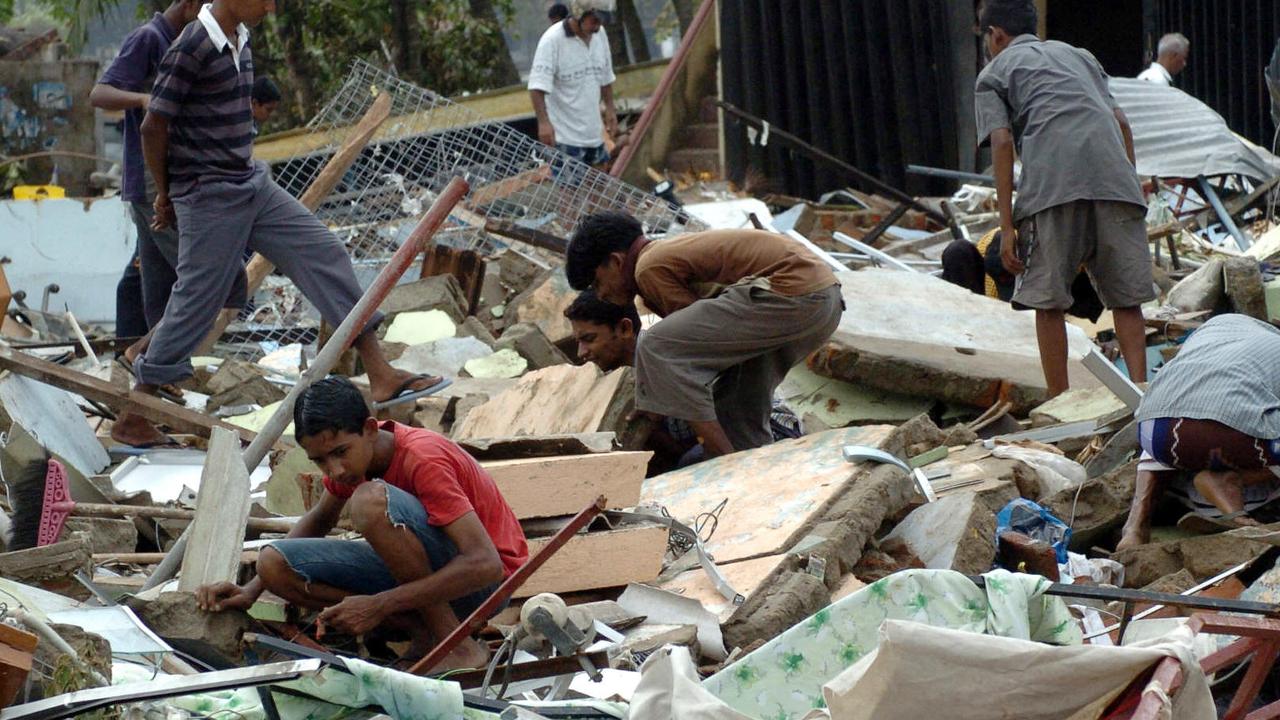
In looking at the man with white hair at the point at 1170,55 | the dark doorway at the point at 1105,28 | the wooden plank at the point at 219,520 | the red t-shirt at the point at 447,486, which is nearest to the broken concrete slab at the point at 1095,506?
the red t-shirt at the point at 447,486

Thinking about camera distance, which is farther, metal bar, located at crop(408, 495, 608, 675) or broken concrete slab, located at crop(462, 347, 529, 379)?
broken concrete slab, located at crop(462, 347, 529, 379)

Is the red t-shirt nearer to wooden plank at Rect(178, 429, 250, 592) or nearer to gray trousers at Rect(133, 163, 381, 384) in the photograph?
wooden plank at Rect(178, 429, 250, 592)

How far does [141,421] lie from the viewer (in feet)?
21.4

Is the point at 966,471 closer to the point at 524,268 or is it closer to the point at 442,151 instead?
the point at 524,268

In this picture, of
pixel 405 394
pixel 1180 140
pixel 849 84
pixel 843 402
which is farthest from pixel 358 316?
pixel 849 84

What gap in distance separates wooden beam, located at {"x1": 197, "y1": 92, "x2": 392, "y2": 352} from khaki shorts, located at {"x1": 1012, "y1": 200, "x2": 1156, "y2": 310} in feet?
9.36

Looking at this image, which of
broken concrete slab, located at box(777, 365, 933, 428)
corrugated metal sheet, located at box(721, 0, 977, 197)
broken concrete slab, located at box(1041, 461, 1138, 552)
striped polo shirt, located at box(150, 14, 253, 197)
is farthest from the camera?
corrugated metal sheet, located at box(721, 0, 977, 197)

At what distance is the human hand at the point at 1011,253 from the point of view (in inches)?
270

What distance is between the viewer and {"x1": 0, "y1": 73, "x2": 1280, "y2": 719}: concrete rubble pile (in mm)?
3506

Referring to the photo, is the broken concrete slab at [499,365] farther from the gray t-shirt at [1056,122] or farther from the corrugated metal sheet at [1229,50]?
the corrugated metal sheet at [1229,50]

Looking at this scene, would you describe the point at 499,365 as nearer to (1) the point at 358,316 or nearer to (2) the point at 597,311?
(2) the point at 597,311

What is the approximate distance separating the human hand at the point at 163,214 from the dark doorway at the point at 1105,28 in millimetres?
11299

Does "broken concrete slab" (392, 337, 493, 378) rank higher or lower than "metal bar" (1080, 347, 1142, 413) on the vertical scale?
lower

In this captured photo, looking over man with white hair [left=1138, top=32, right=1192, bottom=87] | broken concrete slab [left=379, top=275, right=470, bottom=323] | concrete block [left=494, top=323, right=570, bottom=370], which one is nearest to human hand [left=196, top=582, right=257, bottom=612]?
concrete block [left=494, top=323, right=570, bottom=370]
